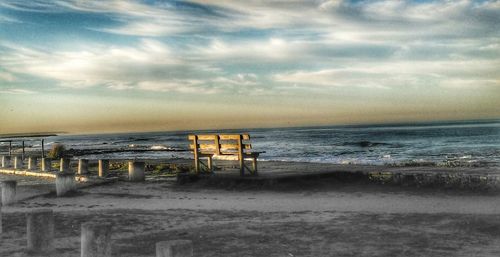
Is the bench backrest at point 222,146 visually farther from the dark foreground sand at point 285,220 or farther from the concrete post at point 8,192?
the concrete post at point 8,192

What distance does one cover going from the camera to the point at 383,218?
9.58m

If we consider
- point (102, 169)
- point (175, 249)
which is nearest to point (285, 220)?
point (175, 249)

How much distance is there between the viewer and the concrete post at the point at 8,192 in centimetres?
1226

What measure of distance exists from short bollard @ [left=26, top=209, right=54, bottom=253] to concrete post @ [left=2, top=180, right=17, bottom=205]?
18.0 feet

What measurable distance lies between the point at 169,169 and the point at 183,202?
35.1ft

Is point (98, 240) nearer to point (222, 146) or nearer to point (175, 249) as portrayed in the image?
point (175, 249)

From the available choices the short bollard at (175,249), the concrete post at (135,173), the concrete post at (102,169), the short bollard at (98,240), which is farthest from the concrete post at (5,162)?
the short bollard at (175,249)

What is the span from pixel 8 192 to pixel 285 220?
6873 millimetres

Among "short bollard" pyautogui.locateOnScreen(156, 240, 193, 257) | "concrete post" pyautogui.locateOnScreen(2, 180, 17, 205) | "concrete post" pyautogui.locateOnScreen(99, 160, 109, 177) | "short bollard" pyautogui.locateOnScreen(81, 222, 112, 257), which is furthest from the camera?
"concrete post" pyautogui.locateOnScreen(99, 160, 109, 177)

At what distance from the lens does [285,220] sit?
9.67 meters

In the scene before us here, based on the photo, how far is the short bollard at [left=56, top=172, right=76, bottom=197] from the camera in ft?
46.6

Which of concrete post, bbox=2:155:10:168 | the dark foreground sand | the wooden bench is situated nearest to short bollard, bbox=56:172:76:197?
the dark foreground sand

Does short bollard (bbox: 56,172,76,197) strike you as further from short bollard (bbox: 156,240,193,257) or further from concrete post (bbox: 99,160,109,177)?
short bollard (bbox: 156,240,193,257)

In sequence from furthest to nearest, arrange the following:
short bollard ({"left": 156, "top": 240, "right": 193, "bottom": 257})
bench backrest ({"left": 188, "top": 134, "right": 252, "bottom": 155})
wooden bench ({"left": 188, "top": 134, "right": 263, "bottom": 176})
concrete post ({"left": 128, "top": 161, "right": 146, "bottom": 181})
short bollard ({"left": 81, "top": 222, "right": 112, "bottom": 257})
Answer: concrete post ({"left": 128, "top": 161, "right": 146, "bottom": 181}) → bench backrest ({"left": 188, "top": 134, "right": 252, "bottom": 155}) → wooden bench ({"left": 188, "top": 134, "right": 263, "bottom": 176}) → short bollard ({"left": 81, "top": 222, "right": 112, "bottom": 257}) → short bollard ({"left": 156, "top": 240, "right": 193, "bottom": 257})
